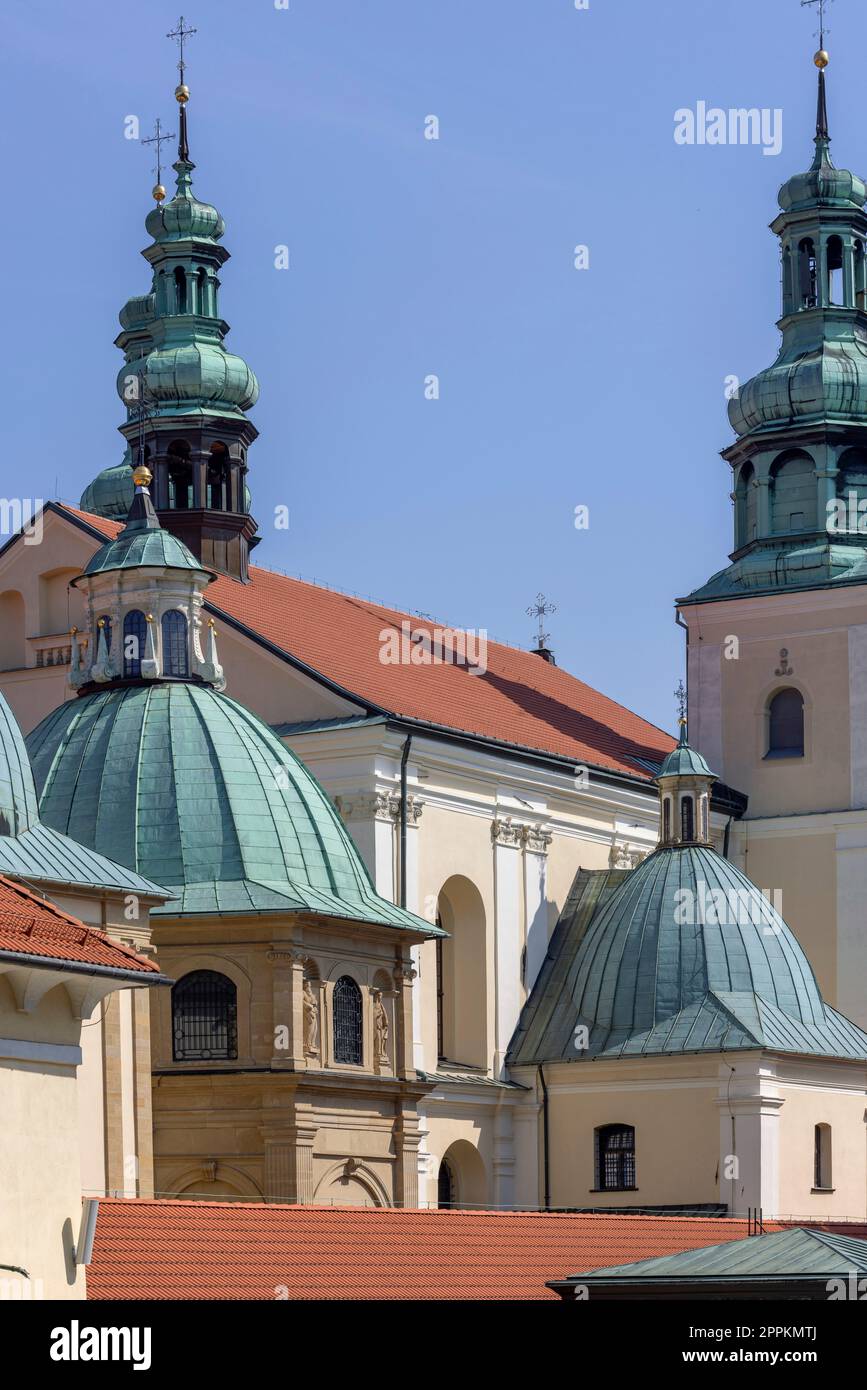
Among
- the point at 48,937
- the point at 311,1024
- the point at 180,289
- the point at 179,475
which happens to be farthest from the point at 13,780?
the point at 180,289

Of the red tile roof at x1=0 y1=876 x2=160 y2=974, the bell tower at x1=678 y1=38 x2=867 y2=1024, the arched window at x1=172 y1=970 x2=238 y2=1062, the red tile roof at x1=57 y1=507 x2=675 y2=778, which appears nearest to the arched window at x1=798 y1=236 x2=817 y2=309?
the bell tower at x1=678 y1=38 x2=867 y2=1024

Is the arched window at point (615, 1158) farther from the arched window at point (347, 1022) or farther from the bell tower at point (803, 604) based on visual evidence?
the bell tower at point (803, 604)

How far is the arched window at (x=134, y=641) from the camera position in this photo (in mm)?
41875

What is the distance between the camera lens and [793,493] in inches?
2291

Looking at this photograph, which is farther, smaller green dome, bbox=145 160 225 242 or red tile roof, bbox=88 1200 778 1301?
smaller green dome, bbox=145 160 225 242

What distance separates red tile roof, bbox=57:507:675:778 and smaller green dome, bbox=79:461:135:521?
1104 cm

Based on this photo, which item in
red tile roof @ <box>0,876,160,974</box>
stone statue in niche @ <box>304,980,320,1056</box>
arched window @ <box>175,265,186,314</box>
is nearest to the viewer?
red tile roof @ <box>0,876,160,974</box>

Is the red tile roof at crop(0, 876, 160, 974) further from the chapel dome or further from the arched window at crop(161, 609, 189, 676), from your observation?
the chapel dome

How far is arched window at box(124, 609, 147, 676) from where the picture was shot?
4188cm

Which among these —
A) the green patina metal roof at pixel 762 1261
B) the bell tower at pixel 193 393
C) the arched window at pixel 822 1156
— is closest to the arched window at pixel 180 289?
the bell tower at pixel 193 393

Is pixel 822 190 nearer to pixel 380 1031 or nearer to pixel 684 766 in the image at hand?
pixel 684 766

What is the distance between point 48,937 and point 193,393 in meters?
35.4
